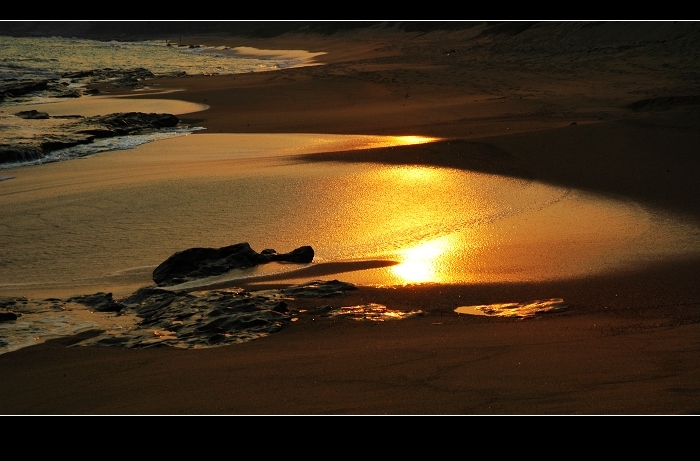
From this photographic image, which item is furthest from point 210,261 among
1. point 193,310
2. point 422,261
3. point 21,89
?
point 21,89

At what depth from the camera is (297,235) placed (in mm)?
8500

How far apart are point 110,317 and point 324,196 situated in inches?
191

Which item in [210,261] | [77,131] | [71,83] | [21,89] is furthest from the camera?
[71,83]

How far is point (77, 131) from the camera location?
17.0 metres

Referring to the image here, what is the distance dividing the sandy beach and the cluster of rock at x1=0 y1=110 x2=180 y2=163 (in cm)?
89

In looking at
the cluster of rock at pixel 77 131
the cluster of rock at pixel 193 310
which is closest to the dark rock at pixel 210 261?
the cluster of rock at pixel 193 310

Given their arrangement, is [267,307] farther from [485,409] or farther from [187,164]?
[187,164]

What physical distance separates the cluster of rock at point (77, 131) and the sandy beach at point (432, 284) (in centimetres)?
89

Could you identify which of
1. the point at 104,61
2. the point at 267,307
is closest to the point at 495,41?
the point at 104,61

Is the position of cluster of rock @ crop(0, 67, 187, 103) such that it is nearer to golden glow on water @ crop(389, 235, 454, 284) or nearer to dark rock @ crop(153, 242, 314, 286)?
dark rock @ crop(153, 242, 314, 286)

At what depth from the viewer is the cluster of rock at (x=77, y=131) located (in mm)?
14383

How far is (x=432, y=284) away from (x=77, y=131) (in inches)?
496

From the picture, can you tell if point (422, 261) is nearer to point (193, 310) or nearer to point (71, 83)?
point (193, 310)

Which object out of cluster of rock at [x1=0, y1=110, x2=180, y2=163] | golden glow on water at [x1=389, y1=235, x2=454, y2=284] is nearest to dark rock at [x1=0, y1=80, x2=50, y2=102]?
cluster of rock at [x1=0, y1=110, x2=180, y2=163]
